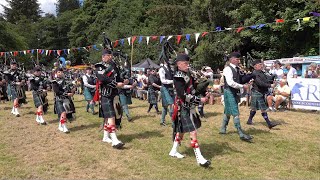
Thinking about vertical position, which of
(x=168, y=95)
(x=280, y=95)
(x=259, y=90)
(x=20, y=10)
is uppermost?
(x=20, y=10)

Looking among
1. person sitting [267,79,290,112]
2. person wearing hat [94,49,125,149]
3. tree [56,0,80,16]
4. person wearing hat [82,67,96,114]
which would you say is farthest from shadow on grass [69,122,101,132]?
tree [56,0,80,16]

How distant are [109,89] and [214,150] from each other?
2.50 meters

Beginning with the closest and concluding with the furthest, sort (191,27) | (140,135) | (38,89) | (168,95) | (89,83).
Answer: (140,135) → (168,95) → (38,89) → (89,83) → (191,27)

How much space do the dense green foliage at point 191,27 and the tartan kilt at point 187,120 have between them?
8.76m

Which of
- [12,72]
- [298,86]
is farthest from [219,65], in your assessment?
[12,72]

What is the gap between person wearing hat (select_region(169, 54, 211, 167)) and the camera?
5.84m

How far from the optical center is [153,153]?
664 cm

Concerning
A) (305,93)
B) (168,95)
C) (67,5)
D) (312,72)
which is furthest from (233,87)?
(67,5)

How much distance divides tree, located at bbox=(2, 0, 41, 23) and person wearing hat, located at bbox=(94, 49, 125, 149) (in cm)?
7033

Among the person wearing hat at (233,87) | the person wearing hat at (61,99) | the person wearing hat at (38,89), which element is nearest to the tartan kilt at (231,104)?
the person wearing hat at (233,87)

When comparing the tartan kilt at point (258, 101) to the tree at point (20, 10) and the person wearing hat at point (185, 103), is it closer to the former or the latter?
the person wearing hat at point (185, 103)

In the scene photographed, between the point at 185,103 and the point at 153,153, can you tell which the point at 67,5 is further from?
the point at 185,103

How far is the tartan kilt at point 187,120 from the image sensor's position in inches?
234

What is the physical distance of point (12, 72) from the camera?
483 inches
